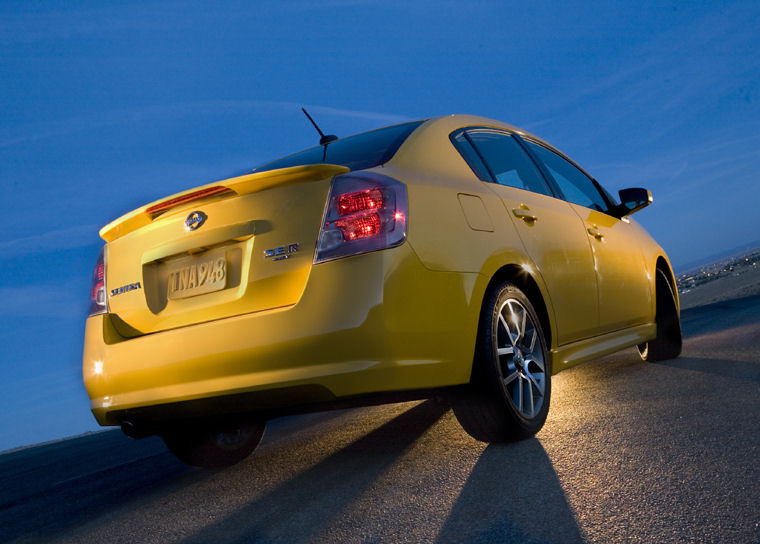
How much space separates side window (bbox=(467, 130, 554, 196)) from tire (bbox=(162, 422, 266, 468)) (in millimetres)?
1966

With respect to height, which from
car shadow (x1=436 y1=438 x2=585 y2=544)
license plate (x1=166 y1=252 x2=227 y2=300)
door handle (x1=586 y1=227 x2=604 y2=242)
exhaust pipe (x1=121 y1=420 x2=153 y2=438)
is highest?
license plate (x1=166 y1=252 x2=227 y2=300)

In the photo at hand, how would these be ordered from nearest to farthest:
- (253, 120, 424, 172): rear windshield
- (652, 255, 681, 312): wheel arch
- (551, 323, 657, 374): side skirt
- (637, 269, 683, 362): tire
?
(253, 120, 424, 172): rear windshield, (551, 323, 657, 374): side skirt, (637, 269, 683, 362): tire, (652, 255, 681, 312): wheel arch

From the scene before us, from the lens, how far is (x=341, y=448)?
394cm

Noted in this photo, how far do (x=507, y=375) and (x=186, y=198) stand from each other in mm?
1730

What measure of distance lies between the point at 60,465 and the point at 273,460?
3.62 metres

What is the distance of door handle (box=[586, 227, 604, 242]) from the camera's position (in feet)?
15.3

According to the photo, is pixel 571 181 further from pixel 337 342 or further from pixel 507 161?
pixel 337 342

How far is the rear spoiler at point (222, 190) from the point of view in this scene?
3.00m

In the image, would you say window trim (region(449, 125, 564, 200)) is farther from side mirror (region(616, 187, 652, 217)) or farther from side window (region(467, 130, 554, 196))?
side mirror (region(616, 187, 652, 217))

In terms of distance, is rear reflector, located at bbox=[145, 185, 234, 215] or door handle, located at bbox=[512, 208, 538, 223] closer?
rear reflector, located at bbox=[145, 185, 234, 215]

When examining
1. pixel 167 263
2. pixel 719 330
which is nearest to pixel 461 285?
pixel 167 263

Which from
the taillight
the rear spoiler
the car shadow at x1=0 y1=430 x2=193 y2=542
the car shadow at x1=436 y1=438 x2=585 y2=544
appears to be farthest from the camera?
the car shadow at x1=0 y1=430 x2=193 y2=542

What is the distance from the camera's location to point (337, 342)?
106 inches

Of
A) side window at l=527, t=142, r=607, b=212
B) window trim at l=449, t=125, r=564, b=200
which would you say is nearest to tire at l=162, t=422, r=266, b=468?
window trim at l=449, t=125, r=564, b=200
